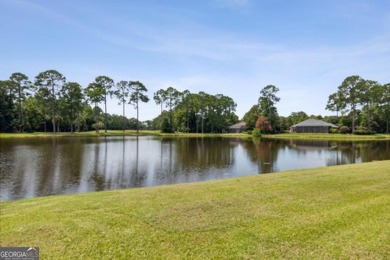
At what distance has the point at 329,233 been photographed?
6.01 metres

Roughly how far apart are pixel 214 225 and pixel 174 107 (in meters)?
91.8

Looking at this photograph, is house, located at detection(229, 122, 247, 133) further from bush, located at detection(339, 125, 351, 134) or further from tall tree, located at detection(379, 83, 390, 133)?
tall tree, located at detection(379, 83, 390, 133)

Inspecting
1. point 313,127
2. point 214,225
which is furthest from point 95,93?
point 214,225

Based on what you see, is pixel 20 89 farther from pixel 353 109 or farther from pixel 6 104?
pixel 353 109

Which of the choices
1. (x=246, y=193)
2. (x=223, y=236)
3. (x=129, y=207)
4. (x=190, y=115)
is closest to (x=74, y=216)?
(x=129, y=207)

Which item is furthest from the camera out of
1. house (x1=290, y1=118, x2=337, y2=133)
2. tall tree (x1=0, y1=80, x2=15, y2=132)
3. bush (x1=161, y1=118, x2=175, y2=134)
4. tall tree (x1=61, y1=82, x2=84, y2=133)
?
bush (x1=161, y1=118, x2=175, y2=134)

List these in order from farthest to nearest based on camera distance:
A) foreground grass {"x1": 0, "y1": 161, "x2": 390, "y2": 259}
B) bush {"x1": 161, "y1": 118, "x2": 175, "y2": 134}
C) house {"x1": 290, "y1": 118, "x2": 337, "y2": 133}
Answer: bush {"x1": 161, "y1": 118, "x2": 175, "y2": 134}, house {"x1": 290, "y1": 118, "x2": 337, "y2": 133}, foreground grass {"x1": 0, "y1": 161, "x2": 390, "y2": 259}

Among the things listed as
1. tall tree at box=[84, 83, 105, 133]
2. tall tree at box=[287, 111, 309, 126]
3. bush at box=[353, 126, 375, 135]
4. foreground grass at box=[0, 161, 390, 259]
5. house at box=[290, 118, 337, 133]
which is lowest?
foreground grass at box=[0, 161, 390, 259]

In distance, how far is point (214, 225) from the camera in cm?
657

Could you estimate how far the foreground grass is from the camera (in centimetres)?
538

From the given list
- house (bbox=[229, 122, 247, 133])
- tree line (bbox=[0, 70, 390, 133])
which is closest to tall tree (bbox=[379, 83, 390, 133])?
tree line (bbox=[0, 70, 390, 133])

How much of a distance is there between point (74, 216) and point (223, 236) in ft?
14.0

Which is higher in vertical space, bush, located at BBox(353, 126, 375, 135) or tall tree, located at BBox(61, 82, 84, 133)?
tall tree, located at BBox(61, 82, 84, 133)

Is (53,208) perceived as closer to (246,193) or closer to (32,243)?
(32,243)
